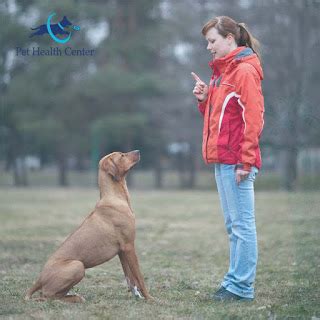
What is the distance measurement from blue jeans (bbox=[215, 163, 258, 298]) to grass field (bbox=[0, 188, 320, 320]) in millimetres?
235

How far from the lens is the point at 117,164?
626 centimetres

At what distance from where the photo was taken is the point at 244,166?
17.8ft

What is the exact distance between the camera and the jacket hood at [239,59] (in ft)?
18.1

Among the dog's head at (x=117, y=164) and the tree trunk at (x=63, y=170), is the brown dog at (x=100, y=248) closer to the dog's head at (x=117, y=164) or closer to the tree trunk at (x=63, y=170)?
the dog's head at (x=117, y=164)

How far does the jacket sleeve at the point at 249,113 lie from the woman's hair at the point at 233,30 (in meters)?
0.36

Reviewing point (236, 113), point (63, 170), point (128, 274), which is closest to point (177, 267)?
point (128, 274)

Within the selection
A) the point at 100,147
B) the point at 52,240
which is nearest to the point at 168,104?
the point at 100,147

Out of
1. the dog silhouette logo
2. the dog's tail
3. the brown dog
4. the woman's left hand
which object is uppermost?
the dog silhouette logo

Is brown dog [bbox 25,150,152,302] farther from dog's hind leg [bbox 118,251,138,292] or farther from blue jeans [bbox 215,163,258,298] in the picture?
blue jeans [bbox 215,163,258,298]

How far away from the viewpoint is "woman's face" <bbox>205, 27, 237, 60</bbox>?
5.64 meters

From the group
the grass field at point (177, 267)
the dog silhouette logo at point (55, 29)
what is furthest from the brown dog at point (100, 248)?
the dog silhouette logo at point (55, 29)

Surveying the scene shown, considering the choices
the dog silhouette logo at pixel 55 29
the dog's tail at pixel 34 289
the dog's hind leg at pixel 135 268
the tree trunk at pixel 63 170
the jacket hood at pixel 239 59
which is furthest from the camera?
the tree trunk at pixel 63 170

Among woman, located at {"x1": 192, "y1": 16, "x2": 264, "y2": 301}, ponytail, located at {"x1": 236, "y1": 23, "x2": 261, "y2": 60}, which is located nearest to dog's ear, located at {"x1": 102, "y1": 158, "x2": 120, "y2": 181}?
woman, located at {"x1": 192, "y1": 16, "x2": 264, "y2": 301}

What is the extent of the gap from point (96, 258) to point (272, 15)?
20812 millimetres
